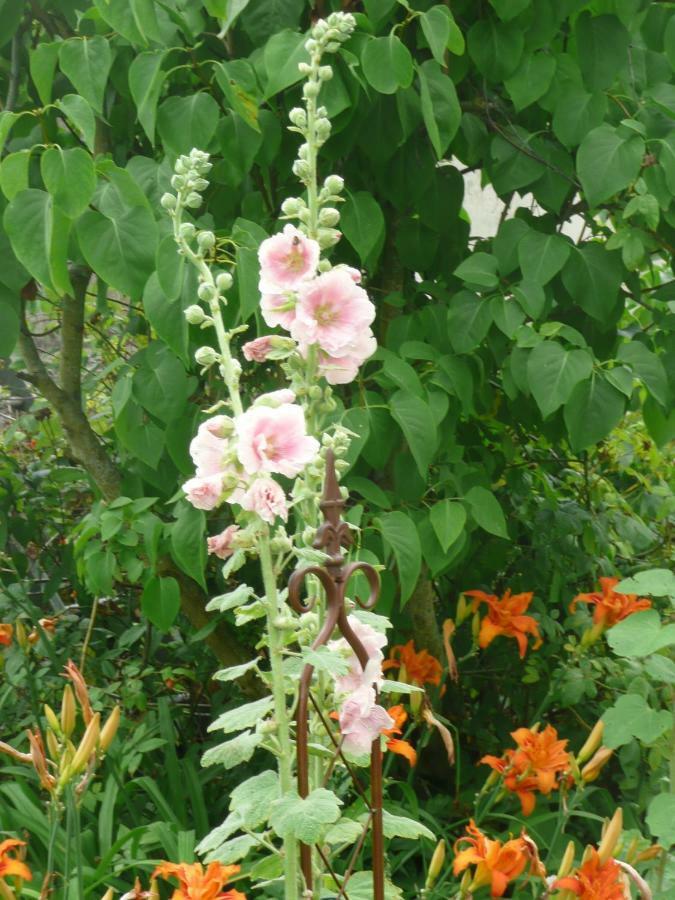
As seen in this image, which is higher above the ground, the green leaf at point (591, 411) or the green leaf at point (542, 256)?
the green leaf at point (542, 256)

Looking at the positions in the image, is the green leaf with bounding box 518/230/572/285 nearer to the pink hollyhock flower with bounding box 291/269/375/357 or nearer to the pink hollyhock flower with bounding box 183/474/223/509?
the pink hollyhock flower with bounding box 291/269/375/357

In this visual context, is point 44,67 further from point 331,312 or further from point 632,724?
point 632,724

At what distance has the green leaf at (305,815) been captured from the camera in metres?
0.86

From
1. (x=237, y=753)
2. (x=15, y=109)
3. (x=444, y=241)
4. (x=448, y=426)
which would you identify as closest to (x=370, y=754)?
(x=237, y=753)

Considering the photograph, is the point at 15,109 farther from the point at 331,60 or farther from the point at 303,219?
the point at 303,219

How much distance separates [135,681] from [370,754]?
4.39ft

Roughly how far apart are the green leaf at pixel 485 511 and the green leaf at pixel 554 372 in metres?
0.25

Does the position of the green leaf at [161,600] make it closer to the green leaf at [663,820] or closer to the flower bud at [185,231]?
the green leaf at [663,820]

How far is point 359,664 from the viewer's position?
3.19 feet

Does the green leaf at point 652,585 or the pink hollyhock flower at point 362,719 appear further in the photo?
the green leaf at point 652,585

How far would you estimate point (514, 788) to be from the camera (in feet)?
5.57

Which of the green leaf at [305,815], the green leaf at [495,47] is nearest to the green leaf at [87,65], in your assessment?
the green leaf at [495,47]

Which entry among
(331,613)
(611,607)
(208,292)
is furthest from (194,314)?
(611,607)

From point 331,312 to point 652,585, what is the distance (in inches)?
27.4
